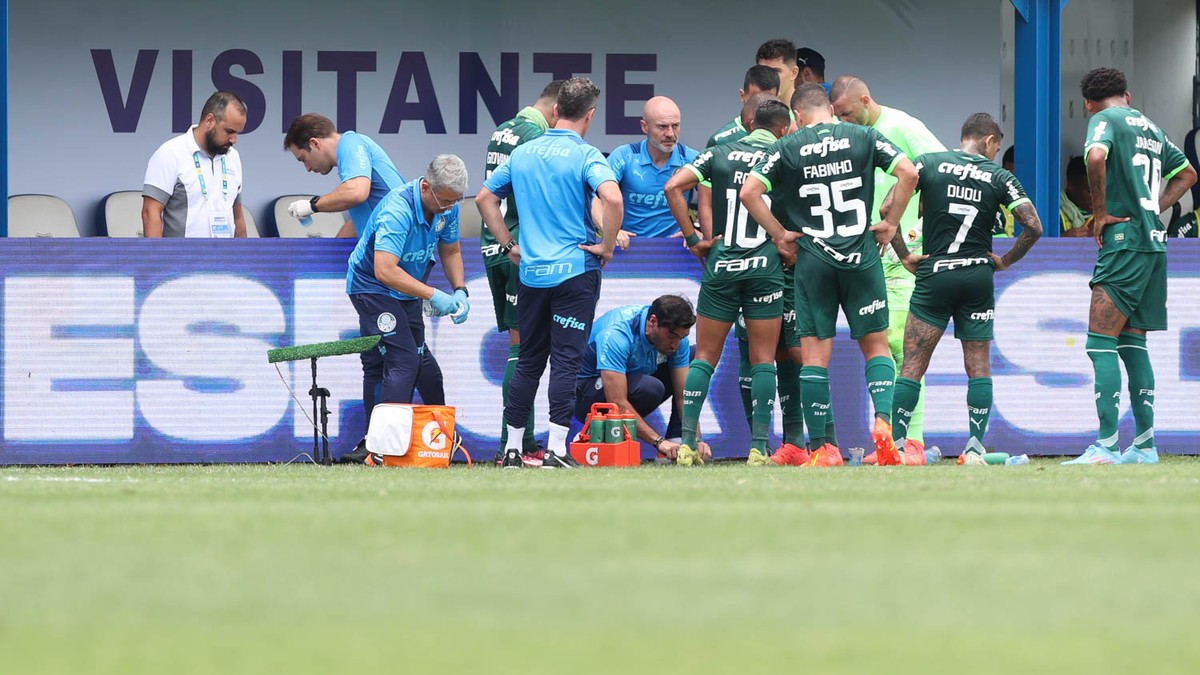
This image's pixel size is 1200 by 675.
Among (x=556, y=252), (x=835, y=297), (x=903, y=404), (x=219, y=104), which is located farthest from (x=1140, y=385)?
(x=219, y=104)

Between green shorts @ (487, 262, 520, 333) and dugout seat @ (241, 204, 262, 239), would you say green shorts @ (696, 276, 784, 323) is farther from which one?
dugout seat @ (241, 204, 262, 239)

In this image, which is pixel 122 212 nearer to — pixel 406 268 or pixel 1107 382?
pixel 406 268

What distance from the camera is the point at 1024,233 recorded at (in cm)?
929

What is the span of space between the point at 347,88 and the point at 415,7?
0.93 m

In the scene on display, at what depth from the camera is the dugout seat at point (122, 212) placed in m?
14.4

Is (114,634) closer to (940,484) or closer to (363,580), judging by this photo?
(363,580)

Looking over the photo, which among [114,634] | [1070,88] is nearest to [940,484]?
[114,634]

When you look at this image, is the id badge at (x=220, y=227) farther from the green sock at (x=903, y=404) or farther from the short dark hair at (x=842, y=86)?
the green sock at (x=903, y=404)

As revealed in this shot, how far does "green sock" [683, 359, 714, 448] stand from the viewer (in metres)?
9.28

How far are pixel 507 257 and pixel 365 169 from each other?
106cm

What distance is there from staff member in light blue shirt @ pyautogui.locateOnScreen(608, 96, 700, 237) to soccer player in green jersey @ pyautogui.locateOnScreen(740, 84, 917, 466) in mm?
1293

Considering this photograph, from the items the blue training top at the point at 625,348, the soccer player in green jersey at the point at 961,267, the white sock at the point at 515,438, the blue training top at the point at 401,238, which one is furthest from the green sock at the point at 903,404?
the blue training top at the point at 401,238

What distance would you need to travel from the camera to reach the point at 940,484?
7.02m

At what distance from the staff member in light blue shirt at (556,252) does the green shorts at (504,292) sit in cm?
47
